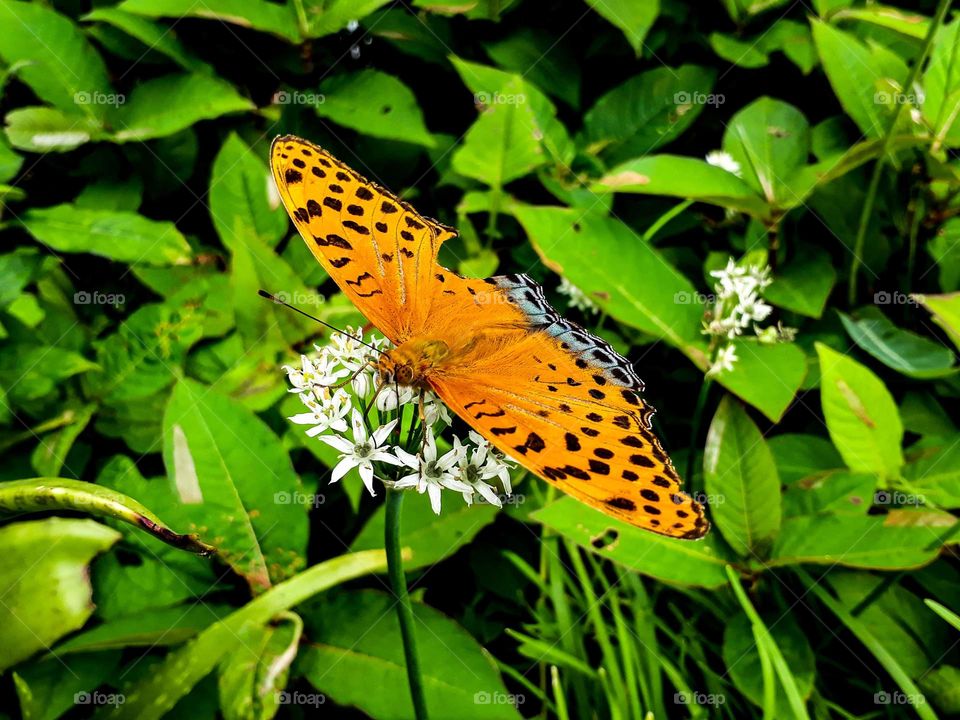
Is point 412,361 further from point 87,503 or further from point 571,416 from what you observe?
point 87,503

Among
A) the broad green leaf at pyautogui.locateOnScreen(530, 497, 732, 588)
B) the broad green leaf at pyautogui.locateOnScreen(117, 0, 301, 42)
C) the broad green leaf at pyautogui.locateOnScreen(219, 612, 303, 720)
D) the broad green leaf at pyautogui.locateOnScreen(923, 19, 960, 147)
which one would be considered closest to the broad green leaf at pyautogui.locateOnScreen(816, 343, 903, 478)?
the broad green leaf at pyautogui.locateOnScreen(530, 497, 732, 588)

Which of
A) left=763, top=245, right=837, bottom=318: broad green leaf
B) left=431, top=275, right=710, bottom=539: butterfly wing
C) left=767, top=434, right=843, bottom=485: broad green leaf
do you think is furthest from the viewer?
left=763, top=245, right=837, bottom=318: broad green leaf

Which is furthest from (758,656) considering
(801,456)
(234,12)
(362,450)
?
(234,12)

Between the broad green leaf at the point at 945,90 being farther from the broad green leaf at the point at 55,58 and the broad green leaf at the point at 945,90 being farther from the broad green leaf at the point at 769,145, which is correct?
the broad green leaf at the point at 55,58

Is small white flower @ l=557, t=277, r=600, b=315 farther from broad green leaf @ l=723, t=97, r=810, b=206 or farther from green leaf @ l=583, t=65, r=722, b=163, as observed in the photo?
broad green leaf @ l=723, t=97, r=810, b=206

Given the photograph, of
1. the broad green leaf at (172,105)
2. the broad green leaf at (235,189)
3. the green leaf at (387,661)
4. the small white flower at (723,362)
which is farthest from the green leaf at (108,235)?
the small white flower at (723,362)
